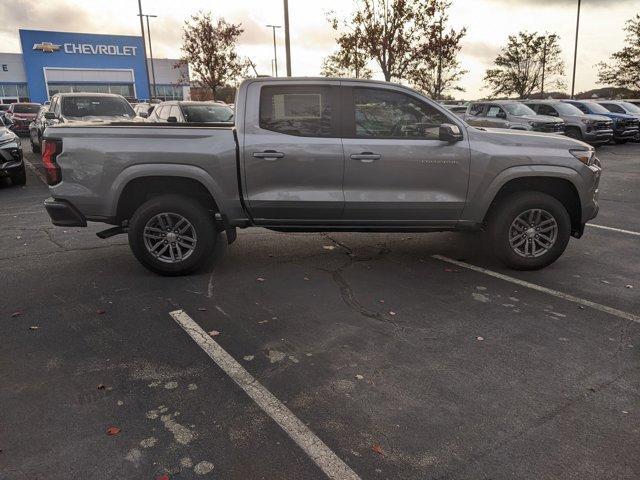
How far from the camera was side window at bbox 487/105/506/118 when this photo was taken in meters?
17.3

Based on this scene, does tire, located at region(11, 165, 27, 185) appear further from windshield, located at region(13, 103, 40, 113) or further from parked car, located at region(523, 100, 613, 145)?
windshield, located at region(13, 103, 40, 113)

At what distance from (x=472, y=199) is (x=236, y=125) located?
255 cm

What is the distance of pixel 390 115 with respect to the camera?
5.21 meters

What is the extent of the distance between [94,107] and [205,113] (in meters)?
3.13

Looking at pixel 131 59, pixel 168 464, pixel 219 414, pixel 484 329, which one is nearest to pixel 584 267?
pixel 484 329

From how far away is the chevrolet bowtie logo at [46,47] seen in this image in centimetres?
5478

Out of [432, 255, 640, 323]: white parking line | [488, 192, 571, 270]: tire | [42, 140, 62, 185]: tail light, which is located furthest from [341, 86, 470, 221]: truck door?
[42, 140, 62, 185]: tail light

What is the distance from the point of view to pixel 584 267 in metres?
5.72

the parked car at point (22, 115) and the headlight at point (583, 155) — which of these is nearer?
the headlight at point (583, 155)

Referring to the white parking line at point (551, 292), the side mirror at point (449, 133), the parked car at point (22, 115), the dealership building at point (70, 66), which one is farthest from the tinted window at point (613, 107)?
the dealership building at point (70, 66)

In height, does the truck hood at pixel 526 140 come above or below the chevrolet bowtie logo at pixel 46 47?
A: below

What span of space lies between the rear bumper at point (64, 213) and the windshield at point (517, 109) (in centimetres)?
1552

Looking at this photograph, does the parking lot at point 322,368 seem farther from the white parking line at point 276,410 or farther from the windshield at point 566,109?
the windshield at point 566,109

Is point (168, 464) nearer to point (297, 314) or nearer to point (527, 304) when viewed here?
point (297, 314)
